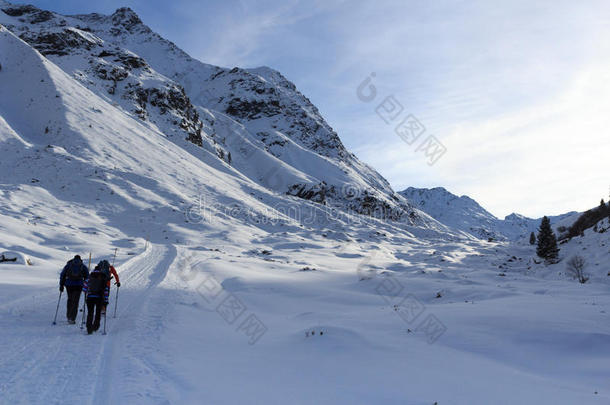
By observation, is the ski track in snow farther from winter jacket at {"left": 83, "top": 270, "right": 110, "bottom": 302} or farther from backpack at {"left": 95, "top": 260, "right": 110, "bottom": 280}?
backpack at {"left": 95, "top": 260, "right": 110, "bottom": 280}

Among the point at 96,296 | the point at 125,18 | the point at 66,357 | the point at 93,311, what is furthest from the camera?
the point at 125,18

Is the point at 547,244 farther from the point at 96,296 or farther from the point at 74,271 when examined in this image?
the point at 74,271

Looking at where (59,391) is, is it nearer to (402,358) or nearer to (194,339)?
(194,339)

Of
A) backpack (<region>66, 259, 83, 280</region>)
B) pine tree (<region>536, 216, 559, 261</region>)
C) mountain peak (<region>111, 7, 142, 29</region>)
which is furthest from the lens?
mountain peak (<region>111, 7, 142, 29</region>)

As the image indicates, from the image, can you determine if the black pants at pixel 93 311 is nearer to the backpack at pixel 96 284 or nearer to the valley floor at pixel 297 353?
the backpack at pixel 96 284

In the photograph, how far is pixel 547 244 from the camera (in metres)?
32.6

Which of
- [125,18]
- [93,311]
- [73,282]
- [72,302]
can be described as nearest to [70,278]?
[73,282]

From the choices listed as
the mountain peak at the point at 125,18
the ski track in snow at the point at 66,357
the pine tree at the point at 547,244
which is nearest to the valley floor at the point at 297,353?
the ski track in snow at the point at 66,357

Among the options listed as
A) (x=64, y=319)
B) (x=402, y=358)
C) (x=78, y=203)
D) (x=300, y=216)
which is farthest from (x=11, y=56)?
(x=402, y=358)

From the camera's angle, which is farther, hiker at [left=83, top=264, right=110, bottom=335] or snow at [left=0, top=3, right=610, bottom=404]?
hiker at [left=83, top=264, right=110, bottom=335]

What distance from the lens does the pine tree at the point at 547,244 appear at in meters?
31.9

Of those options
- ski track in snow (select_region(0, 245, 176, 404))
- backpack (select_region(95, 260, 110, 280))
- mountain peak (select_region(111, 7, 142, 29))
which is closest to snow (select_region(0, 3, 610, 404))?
ski track in snow (select_region(0, 245, 176, 404))

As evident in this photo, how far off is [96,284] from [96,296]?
0.32 m

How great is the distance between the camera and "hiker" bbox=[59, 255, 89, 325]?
8.53 meters
